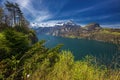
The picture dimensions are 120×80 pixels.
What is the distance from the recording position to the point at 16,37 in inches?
754

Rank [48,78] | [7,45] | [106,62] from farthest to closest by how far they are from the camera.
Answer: [7,45] → [106,62] → [48,78]

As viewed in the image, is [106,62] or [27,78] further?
[106,62]

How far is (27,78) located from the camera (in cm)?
442

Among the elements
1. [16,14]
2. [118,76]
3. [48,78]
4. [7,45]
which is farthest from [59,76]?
[16,14]

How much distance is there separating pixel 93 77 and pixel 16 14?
78.5 meters

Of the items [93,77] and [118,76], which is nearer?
[118,76]

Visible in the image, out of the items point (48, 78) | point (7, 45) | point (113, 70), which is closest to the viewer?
point (48, 78)

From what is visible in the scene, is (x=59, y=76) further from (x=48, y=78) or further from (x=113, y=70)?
(x=113, y=70)

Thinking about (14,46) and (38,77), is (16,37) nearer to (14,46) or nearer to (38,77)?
(14,46)

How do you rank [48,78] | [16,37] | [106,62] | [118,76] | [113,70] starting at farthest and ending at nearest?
[16,37], [106,62], [113,70], [48,78], [118,76]

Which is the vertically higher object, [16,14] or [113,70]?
[16,14]

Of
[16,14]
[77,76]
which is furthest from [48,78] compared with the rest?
[16,14]

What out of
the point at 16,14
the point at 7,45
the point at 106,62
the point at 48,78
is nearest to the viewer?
the point at 48,78

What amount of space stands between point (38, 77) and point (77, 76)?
2.93 ft
